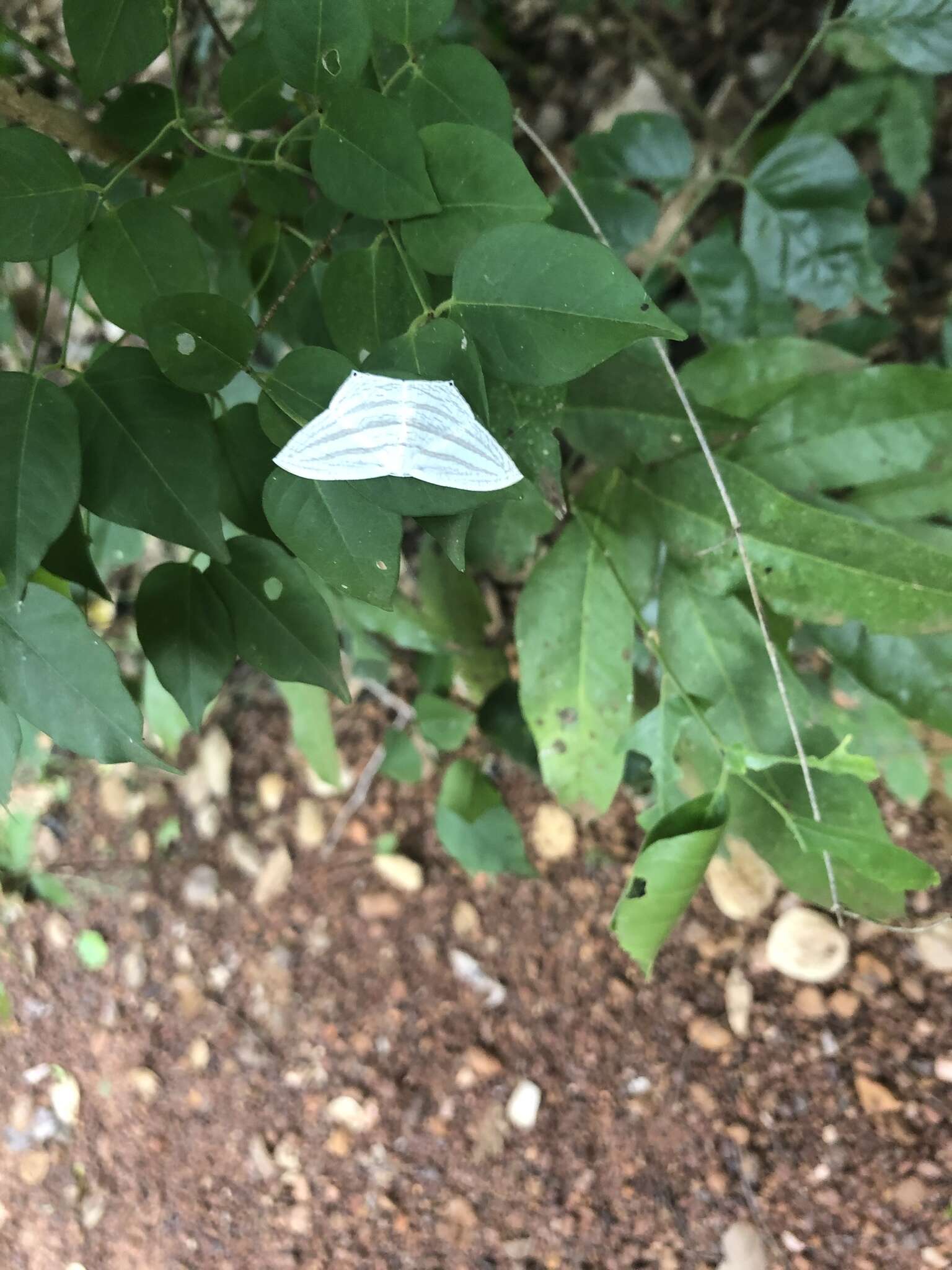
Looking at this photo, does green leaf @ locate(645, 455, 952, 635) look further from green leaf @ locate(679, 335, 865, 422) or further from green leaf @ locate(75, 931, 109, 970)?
green leaf @ locate(75, 931, 109, 970)

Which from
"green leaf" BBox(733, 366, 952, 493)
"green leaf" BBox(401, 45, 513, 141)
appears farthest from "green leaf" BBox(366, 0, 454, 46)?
"green leaf" BBox(733, 366, 952, 493)

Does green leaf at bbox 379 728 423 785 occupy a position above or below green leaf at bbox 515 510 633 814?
below

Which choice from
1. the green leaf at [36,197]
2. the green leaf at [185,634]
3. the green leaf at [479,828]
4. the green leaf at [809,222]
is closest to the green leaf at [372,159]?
the green leaf at [36,197]

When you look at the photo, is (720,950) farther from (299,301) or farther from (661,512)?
(299,301)

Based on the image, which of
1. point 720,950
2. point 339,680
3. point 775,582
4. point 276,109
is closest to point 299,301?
point 276,109

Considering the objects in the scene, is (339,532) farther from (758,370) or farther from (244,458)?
(758,370)
